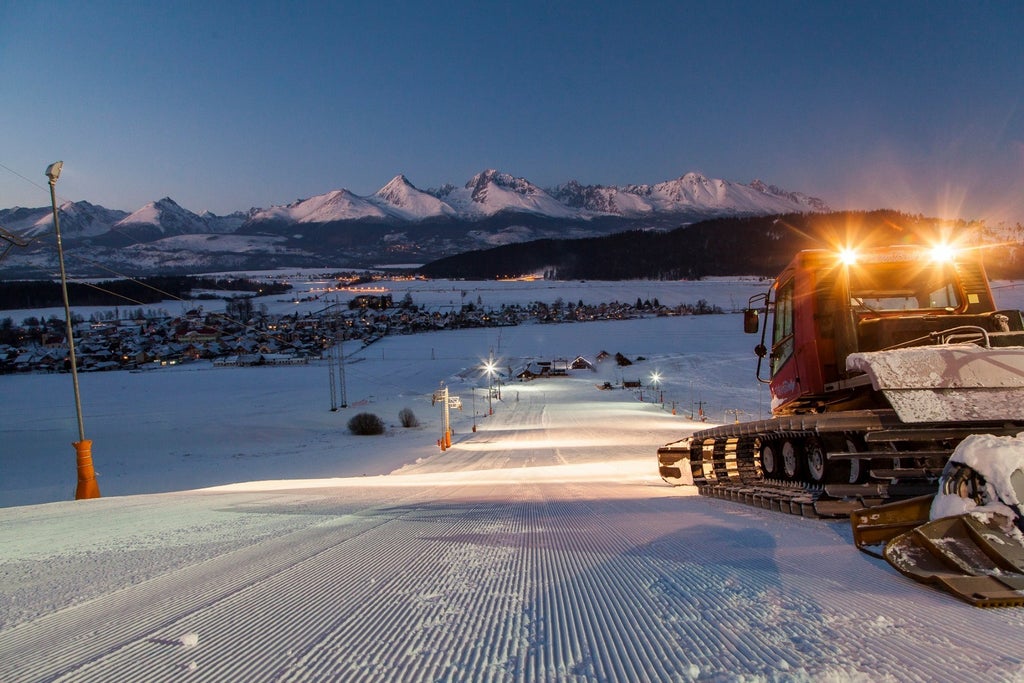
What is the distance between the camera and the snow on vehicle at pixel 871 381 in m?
5.45

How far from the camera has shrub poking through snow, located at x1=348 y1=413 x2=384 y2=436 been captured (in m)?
44.3

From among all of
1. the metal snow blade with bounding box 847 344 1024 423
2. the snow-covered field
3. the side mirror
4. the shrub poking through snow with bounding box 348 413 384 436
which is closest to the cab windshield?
the side mirror

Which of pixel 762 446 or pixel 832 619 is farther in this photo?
pixel 762 446

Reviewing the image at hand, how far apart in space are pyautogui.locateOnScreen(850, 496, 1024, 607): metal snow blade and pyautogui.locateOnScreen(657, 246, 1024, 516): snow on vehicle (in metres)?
1.91

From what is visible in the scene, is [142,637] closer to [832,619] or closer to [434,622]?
[434,622]

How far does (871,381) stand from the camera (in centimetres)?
575

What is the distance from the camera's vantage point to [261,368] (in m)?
98.3

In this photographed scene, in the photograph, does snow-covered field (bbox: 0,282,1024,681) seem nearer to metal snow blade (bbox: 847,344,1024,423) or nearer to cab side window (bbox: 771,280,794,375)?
metal snow blade (bbox: 847,344,1024,423)

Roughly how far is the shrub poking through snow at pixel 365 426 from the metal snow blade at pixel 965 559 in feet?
140

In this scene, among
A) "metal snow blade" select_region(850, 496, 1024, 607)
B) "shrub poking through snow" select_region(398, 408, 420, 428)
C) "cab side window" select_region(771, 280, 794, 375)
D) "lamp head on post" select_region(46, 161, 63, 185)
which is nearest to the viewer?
"metal snow blade" select_region(850, 496, 1024, 607)

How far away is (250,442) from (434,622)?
41.2 m

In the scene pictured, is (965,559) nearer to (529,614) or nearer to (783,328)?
(529,614)

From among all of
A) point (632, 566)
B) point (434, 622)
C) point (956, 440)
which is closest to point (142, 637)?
point (434, 622)

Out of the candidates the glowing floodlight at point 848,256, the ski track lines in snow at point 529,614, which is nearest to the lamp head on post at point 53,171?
the ski track lines in snow at point 529,614
